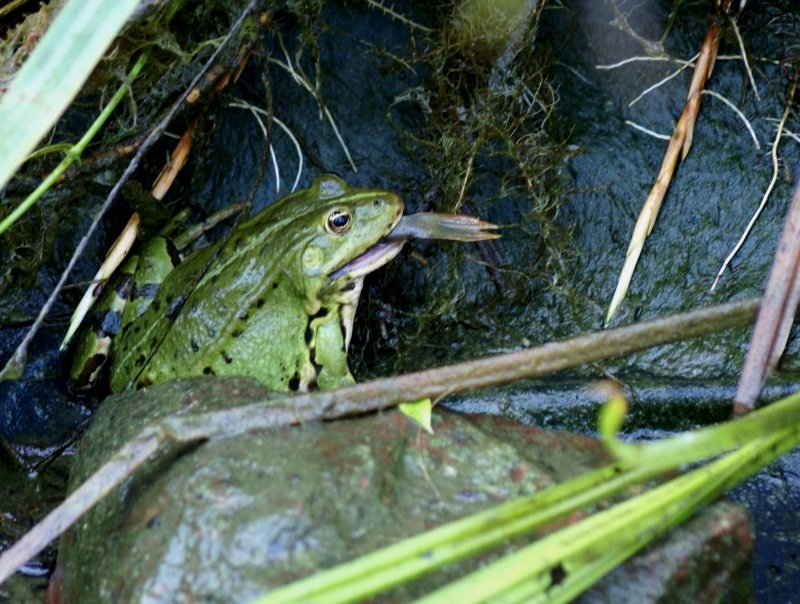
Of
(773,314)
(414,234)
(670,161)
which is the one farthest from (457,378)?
(670,161)

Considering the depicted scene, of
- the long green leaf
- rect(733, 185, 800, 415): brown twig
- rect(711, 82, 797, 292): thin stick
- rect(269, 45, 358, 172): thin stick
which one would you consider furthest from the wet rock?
rect(269, 45, 358, 172): thin stick

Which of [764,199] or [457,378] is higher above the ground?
[457,378]

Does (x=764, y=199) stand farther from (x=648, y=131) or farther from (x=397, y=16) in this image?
(x=397, y=16)

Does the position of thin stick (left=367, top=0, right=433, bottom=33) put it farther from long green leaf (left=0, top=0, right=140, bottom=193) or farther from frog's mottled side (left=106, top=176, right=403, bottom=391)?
long green leaf (left=0, top=0, right=140, bottom=193)

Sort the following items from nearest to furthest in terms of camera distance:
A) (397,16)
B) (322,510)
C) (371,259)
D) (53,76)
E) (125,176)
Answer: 1. (53,76)
2. (322,510)
3. (125,176)
4. (371,259)
5. (397,16)

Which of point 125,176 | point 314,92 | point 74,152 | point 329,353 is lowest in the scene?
point 329,353

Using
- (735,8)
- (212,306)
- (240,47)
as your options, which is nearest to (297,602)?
(212,306)

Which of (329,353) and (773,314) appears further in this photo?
(329,353)

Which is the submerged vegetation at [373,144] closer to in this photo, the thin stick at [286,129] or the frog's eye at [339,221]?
the thin stick at [286,129]

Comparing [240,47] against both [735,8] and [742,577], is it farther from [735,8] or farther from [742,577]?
[742,577]
